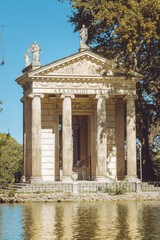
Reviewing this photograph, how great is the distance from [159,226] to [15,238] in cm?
686

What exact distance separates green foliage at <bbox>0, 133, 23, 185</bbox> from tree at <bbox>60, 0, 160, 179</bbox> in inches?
600

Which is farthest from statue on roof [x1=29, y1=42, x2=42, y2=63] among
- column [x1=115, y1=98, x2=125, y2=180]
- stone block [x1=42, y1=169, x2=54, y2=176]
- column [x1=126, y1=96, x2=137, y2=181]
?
stone block [x1=42, y1=169, x2=54, y2=176]

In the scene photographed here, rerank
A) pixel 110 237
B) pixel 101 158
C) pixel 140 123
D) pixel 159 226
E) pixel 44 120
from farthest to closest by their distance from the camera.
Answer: pixel 140 123 → pixel 44 120 → pixel 101 158 → pixel 159 226 → pixel 110 237

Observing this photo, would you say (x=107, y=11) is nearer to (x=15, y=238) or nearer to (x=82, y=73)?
(x=82, y=73)

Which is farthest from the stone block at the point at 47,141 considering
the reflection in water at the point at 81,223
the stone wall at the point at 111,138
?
the reflection in water at the point at 81,223

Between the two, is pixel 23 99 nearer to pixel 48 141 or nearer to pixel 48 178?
pixel 48 141

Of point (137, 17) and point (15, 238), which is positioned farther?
point (137, 17)

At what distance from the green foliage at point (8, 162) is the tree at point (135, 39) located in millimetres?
15236

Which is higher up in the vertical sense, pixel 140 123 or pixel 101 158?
pixel 140 123

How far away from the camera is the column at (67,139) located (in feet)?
153

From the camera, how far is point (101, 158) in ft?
156

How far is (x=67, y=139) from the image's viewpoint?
47.0m

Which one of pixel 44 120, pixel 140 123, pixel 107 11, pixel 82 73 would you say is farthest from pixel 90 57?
pixel 140 123

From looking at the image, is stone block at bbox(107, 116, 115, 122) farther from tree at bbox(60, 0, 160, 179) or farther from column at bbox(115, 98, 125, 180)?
tree at bbox(60, 0, 160, 179)
